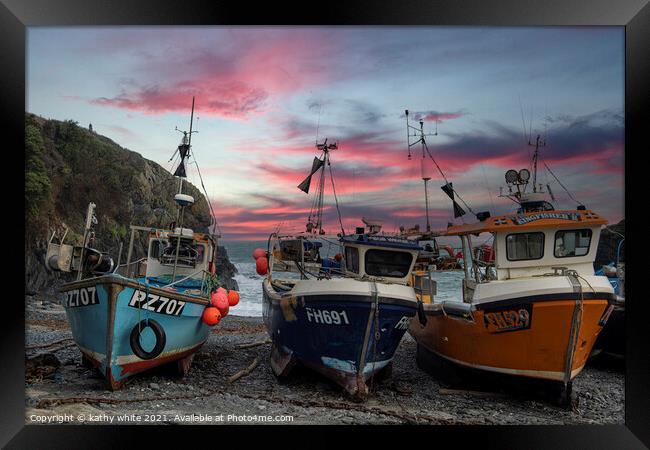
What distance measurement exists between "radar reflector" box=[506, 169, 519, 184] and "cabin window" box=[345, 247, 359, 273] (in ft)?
8.62

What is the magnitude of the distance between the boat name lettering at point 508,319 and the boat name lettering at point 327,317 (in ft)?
6.57

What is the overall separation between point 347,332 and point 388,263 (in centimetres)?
136

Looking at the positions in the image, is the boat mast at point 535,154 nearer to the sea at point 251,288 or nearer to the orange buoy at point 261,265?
the sea at point 251,288

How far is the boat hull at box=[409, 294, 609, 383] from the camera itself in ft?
19.2

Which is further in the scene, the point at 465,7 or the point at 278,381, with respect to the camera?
the point at 278,381

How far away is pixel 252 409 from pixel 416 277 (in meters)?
4.06

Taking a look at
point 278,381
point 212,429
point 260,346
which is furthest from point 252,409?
point 260,346

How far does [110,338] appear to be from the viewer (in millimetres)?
6012

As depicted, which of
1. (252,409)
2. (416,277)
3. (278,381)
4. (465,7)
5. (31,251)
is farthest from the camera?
(416,277)

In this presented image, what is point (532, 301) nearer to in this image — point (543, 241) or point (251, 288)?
point (543, 241)

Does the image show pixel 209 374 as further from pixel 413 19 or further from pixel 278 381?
pixel 413 19

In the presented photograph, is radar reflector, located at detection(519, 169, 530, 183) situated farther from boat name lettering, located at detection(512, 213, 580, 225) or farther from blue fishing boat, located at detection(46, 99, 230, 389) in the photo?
blue fishing boat, located at detection(46, 99, 230, 389)

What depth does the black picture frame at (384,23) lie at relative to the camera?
566 centimetres

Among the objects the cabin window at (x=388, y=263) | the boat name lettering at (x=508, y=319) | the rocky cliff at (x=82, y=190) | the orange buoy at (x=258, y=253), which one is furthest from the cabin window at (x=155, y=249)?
the boat name lettering at (x=508, y=319)
